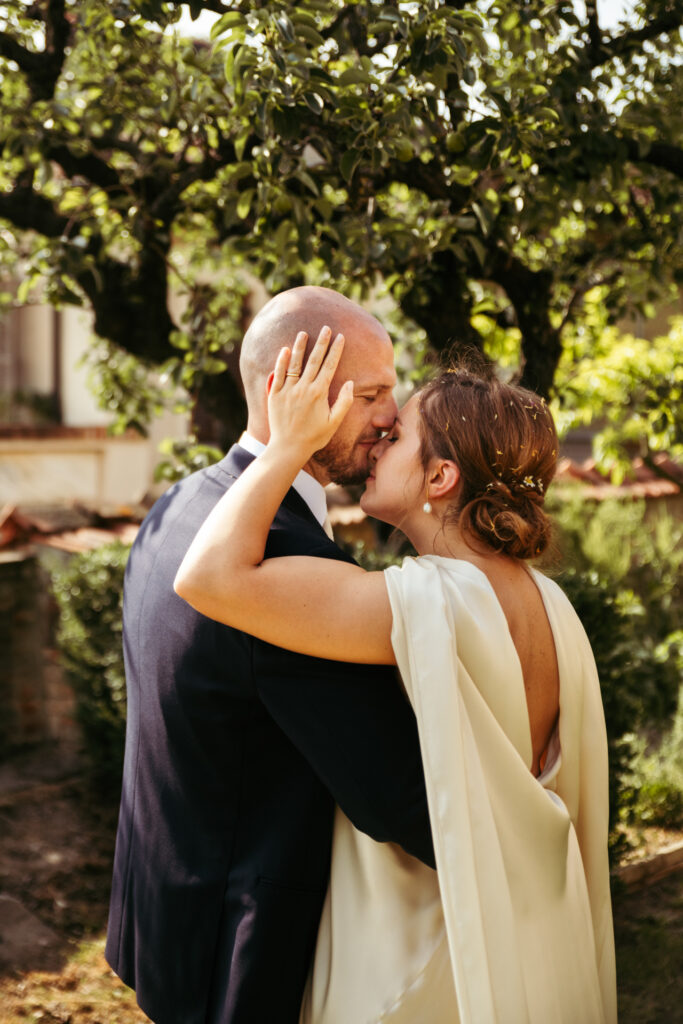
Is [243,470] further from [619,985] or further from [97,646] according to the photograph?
[97,646]

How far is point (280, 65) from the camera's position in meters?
2.55

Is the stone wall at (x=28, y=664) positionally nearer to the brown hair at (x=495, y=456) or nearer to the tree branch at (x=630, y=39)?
the tree branch at (x=630, y=39)

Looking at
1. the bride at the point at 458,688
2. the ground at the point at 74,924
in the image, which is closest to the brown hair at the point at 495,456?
the bride at the point at 458,688

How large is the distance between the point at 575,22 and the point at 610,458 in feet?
8.94

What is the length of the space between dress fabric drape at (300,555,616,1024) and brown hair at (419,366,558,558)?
5.6 inches

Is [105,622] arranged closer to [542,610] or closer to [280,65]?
[280,65]

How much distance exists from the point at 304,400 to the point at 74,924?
11.2 feet

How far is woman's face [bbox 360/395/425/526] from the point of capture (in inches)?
76.8

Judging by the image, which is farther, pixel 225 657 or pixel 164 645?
pixel 164 645

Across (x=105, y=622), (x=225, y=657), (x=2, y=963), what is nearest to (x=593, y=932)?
(x=225, y=657)

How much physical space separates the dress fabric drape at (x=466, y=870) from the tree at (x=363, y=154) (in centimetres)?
161

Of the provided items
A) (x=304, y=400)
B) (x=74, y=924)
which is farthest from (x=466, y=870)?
(x=74, y=924)

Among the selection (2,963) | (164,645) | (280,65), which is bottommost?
(2,963)

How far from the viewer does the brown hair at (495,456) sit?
1.85 metres
